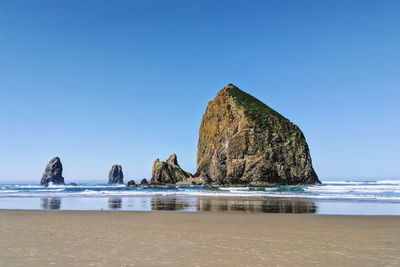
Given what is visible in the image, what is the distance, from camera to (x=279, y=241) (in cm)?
1164

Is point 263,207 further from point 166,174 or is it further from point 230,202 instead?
point 166,174

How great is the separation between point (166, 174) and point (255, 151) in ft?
92.1

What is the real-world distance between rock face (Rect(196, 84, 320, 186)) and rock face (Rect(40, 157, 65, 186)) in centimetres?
6926

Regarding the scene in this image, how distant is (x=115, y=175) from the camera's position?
515 ft

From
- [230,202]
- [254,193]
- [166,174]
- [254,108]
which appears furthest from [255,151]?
[230,202]

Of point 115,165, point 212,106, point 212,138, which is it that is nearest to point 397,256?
point 212,138

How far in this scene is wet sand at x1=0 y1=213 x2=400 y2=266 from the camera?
8.72 m

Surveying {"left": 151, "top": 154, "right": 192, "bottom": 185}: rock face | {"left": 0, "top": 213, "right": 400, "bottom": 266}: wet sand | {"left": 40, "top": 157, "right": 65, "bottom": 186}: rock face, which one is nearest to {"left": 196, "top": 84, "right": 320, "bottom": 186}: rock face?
{"left": 151, "top": 154, "right": 192, "bottom": 185}: rock face

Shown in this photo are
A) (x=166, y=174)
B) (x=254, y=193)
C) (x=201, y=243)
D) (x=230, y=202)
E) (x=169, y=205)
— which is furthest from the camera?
(x=166, y=174)

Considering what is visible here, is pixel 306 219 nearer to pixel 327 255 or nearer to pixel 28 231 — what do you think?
pixel 327 255

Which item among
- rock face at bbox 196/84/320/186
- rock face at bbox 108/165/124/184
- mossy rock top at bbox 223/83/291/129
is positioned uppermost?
mossy rock top at bbox 223/83/291/129

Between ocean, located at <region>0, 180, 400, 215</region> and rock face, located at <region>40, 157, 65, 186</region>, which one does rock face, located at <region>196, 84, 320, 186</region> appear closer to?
ocean, located at <region>0, 180, 400, 215</region>

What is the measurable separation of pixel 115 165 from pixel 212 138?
73.6 m

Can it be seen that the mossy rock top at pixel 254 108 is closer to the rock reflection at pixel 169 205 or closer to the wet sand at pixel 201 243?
the rock reflection at pixel 169 205
